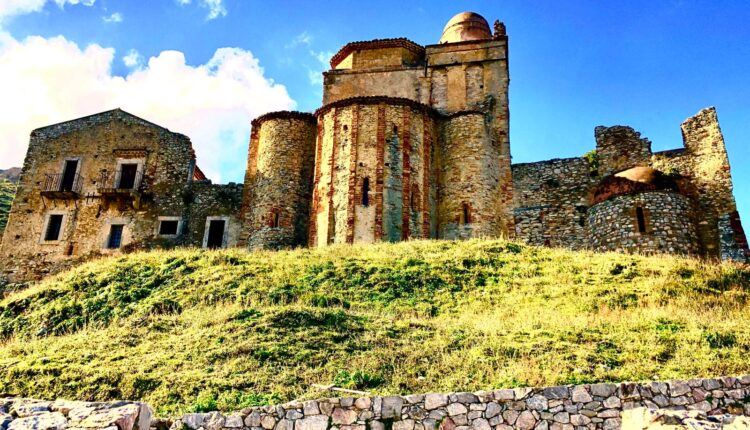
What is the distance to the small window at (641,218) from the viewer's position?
68.8ft

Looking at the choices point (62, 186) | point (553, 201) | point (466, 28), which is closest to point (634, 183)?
point (553, 201)

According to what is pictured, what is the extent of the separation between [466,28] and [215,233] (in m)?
16.0

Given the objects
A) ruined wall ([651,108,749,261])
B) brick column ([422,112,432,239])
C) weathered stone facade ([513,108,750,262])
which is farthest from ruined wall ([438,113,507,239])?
ruined wall ([651,108,749,261])

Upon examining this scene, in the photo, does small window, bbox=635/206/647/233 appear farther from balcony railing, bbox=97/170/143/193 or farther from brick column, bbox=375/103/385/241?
balcony railing, bbox=97/170/143/193

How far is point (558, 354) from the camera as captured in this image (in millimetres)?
9922

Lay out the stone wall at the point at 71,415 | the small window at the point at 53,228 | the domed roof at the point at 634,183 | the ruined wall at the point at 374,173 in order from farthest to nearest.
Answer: the small window at the point at 53,228 → the ruined wall at the point at 374,173 → the domed roof at the point at 634,183 → the stone wall at the point at 71,415

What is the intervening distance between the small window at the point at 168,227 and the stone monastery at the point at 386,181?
93mm

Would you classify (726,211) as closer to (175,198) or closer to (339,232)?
Result: (339,232)

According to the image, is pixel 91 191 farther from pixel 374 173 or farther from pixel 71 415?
pixel 71 415

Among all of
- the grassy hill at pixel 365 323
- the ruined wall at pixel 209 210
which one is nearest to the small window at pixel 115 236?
the ruined wall at pixel 209 210

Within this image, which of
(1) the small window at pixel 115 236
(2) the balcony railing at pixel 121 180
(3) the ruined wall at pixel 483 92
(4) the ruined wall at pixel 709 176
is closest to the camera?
(4) the ruined wall at pixel 709 176

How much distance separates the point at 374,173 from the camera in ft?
76.0

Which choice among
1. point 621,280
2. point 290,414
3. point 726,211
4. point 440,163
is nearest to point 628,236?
point 726,211

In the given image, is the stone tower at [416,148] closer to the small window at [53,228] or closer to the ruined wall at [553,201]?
the ruined wall at [553,201]
